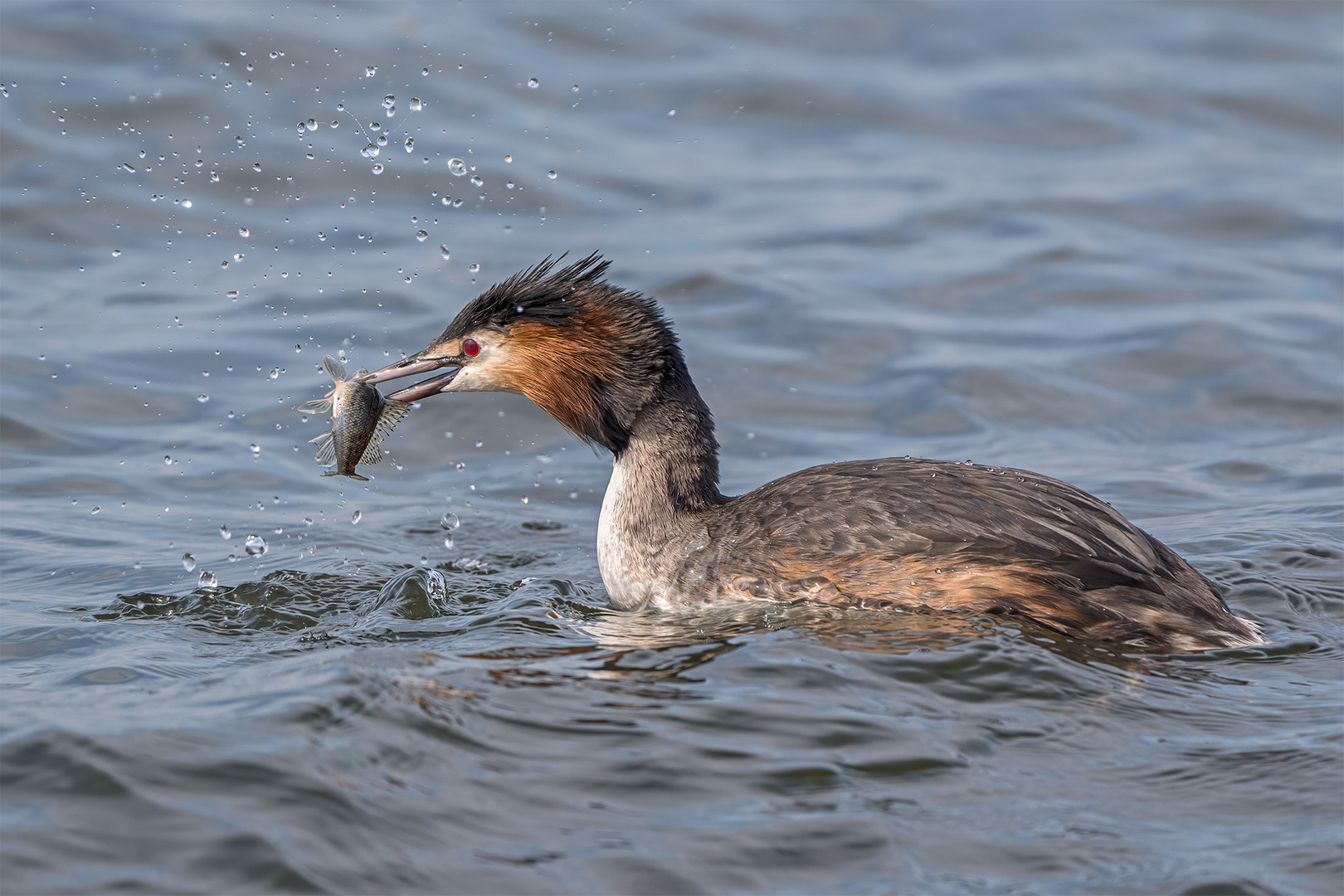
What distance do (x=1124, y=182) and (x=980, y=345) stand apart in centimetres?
394

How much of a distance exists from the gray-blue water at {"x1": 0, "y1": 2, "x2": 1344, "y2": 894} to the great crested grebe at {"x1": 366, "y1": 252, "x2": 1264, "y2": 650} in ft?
0.59

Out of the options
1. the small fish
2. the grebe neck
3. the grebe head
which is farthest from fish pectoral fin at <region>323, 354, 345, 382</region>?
the grebe neck

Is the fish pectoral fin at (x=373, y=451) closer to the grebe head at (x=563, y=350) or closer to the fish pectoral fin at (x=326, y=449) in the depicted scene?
the fish pectoral fin at (x=326, y=449)

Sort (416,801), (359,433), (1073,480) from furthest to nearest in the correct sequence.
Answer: (1073,480), (359,433), (416,801)

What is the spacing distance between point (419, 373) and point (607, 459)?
3.24 metres

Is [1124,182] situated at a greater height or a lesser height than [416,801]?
greater

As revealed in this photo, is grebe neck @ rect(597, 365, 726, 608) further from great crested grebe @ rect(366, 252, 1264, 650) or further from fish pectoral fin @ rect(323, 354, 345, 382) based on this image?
fish pectoral fin @ rect(323, 354, 345, 382)

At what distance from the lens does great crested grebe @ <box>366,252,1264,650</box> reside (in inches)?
235

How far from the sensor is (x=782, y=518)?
6.47 meters

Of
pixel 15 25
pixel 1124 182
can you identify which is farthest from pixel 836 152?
pixel 15 25

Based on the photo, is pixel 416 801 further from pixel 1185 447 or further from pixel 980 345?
pixel 980 345

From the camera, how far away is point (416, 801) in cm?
454

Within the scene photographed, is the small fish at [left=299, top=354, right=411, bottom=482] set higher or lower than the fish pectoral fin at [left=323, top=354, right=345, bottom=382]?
lower

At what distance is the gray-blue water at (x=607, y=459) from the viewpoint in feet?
14.8
